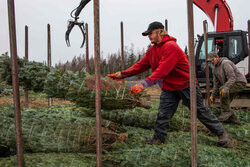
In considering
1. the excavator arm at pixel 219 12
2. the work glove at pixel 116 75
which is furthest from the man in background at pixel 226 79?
the excavator arm at pixel 219 12

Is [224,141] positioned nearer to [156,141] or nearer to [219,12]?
[156,141]

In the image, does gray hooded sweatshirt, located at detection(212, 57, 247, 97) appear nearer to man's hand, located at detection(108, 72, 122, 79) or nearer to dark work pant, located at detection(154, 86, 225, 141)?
dark work pant, located at detection(154, 86, 225, 141)

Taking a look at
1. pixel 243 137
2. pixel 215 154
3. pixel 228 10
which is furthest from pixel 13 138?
pixel 228 10

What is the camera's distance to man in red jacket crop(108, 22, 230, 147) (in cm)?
248

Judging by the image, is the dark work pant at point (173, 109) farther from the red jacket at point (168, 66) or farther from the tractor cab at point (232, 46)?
the tractor cab at point (232, 46)

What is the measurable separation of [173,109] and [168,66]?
2.10ft

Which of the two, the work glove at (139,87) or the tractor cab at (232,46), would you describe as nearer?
the work glove at (139,87)

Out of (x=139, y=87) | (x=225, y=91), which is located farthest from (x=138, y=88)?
(x=225, y=91)

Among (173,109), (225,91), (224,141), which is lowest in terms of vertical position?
(224,141)

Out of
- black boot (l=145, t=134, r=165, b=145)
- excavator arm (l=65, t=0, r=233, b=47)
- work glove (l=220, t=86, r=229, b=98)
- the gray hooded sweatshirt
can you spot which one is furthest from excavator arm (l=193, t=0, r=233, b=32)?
black boot (l=145, t=134, r=165, b=145)

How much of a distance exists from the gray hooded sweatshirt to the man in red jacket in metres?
1.37

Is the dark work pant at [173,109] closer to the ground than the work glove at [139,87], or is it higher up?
closer to the ground

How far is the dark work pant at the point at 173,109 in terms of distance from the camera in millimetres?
2723

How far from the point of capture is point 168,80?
270 centimetres
